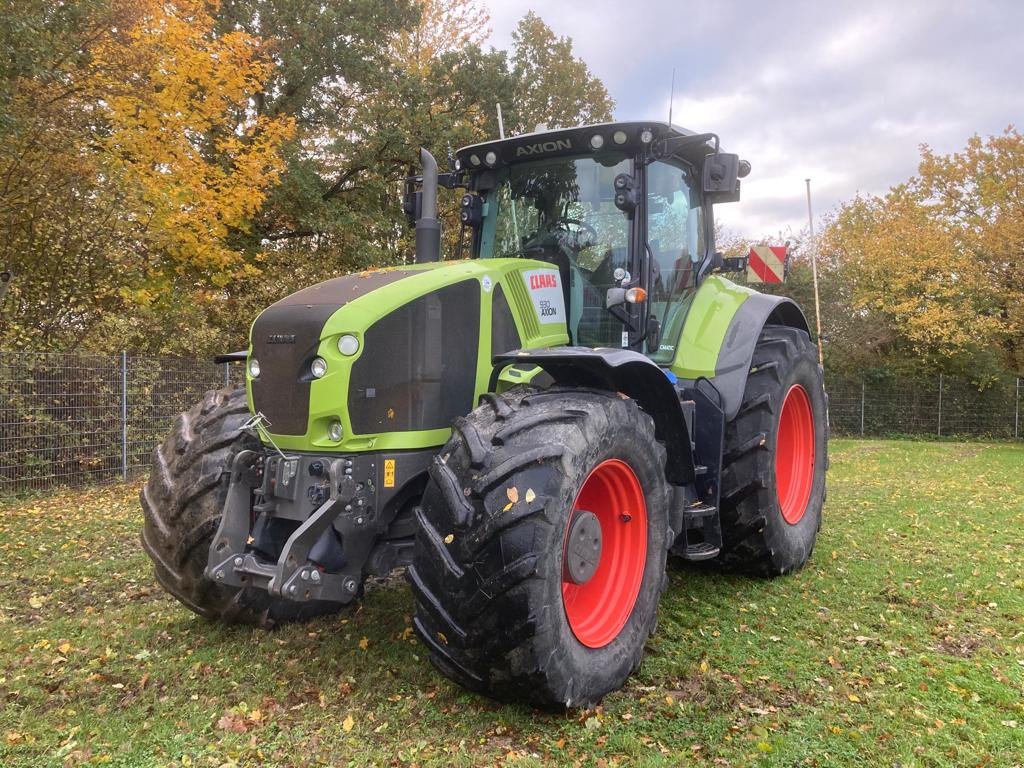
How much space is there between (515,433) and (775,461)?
96.7 inches

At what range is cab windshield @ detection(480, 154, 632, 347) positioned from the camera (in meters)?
4.46

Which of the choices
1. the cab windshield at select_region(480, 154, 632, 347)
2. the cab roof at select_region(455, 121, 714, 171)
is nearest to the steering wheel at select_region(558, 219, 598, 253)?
the cab windshield at select_region(480, 154, 632, 347)

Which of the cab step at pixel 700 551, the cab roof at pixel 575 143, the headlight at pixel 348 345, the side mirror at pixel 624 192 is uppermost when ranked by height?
the cab roof at pixel 575 143

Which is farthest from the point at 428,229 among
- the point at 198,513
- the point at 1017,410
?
the point at 1017,410

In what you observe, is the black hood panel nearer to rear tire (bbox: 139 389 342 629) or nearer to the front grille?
the front grille

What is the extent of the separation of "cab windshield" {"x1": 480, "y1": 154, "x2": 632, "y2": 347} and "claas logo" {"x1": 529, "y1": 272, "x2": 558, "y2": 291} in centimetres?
17

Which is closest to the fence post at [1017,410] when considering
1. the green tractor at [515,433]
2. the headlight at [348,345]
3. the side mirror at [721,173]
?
the green tractor at [515,433]

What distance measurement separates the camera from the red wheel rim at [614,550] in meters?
3.53

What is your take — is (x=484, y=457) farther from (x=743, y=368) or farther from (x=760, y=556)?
(x=760, y=556)

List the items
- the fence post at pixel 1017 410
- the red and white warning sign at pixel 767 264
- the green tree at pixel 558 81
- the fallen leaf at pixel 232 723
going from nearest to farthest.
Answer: the fallen leaf at pixel 232 723, the red and white warning sign at pixel 767 264, the fence post at pixel 1017 410, the green tree at pixel 558 81

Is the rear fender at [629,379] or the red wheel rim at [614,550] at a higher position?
the rear fender at [629,379]

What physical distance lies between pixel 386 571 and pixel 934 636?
10.0 feet

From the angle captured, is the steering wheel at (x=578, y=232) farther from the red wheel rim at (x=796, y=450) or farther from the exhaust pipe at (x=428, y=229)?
the red wheel rim at (x=796, y=450)

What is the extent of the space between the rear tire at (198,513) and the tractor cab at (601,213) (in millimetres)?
1908
